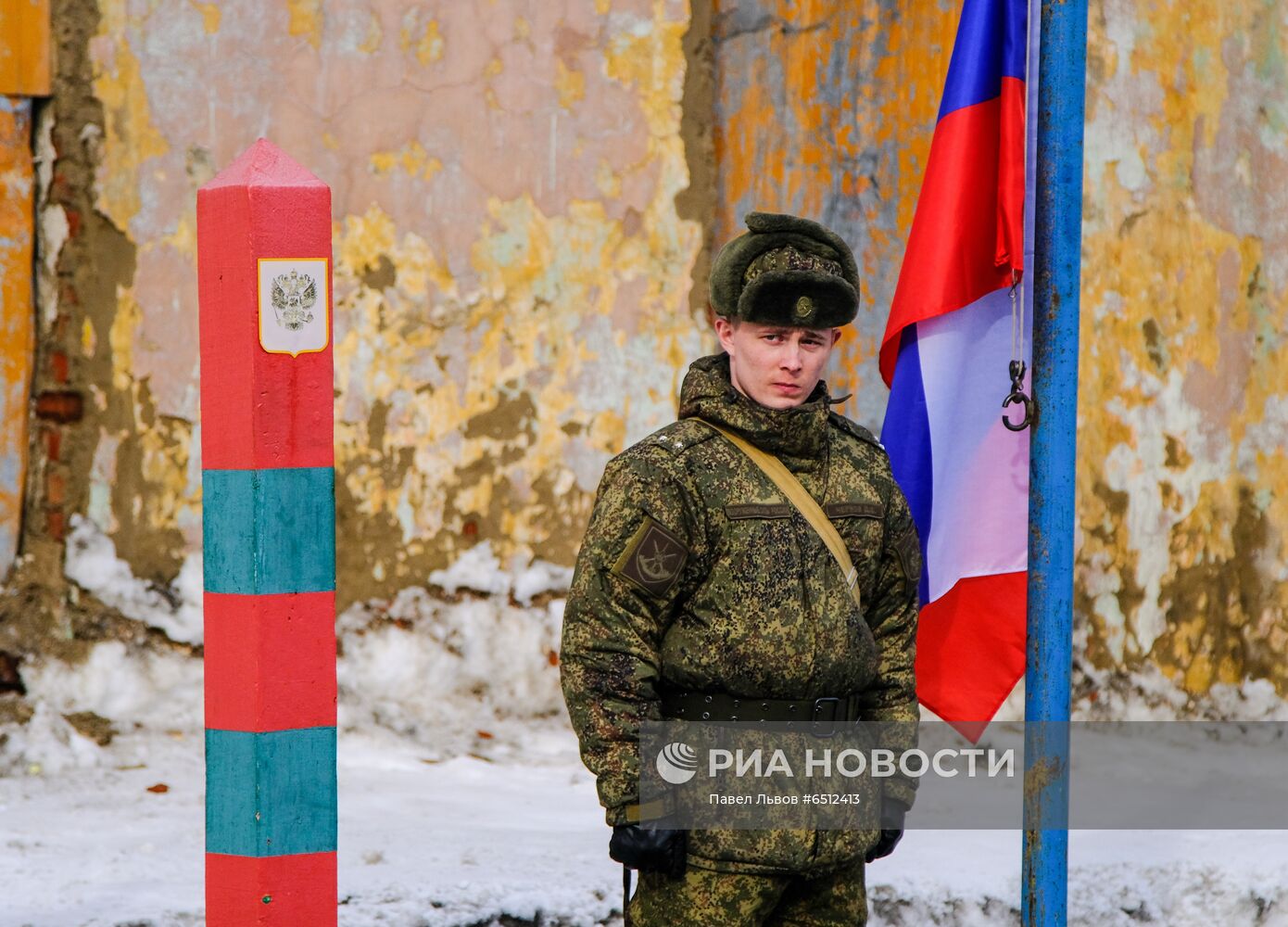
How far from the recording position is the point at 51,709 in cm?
468

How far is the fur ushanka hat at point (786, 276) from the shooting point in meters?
2.47

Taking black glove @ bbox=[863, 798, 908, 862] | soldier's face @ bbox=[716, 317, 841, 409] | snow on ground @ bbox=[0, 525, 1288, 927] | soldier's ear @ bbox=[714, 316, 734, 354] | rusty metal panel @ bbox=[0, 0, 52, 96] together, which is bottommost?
snow on ground @ bbox=[0, 525, 1288, 927]

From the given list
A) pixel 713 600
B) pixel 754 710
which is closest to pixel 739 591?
pixel 713 600

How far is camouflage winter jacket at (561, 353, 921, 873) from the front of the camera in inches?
94.3

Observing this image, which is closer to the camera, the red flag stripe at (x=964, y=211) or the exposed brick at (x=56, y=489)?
the red flag stripe at (x=964, y=211)

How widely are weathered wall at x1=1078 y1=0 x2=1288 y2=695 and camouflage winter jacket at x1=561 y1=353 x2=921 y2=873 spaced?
2.84 m

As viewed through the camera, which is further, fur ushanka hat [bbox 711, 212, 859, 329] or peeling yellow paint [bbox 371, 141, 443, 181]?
peeling yellow paint [bbox 371, 141, 443, 181]

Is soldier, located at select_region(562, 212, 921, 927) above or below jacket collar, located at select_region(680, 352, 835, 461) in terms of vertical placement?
below

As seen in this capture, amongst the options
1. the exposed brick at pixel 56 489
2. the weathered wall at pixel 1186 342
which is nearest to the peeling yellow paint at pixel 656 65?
the weathered wall at pixel 1186 342

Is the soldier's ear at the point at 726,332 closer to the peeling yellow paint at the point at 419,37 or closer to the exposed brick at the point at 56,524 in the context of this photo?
the peeling yellow paint at the point at 419,37

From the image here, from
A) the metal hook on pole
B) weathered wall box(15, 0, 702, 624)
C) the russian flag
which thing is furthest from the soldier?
weathered wall box(15, 0, 702, 624)

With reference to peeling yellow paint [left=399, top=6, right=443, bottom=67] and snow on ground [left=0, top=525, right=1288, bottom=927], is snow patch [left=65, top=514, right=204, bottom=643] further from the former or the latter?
peeling yellow paint [left=399, top=6, right=443, bottom=67]

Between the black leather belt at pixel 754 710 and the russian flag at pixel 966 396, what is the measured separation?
672mm

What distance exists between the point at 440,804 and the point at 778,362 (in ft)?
7.48
